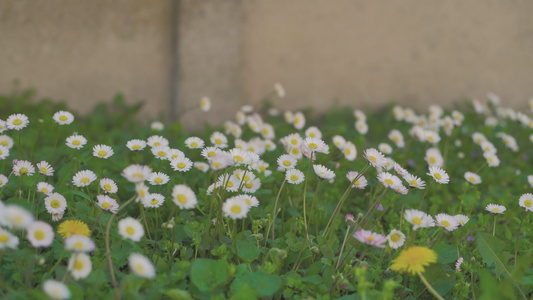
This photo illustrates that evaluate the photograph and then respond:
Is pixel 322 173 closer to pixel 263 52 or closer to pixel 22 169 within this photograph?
pixel 22 169

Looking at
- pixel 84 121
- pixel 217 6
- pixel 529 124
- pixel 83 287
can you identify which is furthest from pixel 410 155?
pixel 84 121

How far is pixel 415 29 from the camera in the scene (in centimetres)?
447

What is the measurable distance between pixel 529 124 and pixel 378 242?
2324 mm

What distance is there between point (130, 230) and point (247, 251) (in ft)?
1.41

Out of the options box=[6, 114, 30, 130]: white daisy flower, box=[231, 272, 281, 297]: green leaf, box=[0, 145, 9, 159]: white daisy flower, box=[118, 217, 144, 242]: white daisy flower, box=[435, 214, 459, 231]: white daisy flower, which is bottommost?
box=[435, 214, 459, 231]: white daisy flower

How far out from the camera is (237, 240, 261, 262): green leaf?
1728mm

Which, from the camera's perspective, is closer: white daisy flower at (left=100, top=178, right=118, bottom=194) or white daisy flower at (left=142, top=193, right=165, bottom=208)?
white daisy flower at (left=142, top=193, right=165, bottom=208)

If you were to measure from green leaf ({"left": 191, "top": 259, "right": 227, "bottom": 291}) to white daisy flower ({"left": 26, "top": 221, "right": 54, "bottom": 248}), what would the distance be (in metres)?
0.40

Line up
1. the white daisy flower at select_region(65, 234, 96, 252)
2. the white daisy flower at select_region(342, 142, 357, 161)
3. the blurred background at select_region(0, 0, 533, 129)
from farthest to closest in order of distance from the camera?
the blurred background at select_region(0, 0, 533, 129), the white daisy flower at select_region(342, 142, 357, 161), the white daisy flower at select_region(65, 234, 96, 252)

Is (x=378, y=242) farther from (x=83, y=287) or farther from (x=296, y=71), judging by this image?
(x=296, y=71)

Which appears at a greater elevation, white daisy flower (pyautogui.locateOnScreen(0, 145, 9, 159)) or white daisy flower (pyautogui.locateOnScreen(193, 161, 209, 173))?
white daisy flower (pyautogui.locateOnScreen(0, 145, 9, 159))

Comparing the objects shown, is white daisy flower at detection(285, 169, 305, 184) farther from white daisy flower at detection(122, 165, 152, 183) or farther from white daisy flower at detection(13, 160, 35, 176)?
white daisy flower at detection(13, 160, 35, 176)

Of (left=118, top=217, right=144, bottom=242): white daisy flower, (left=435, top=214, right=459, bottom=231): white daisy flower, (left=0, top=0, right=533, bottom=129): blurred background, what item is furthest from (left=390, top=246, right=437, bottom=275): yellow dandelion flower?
(left=0, top=0, right=533, bottom=129): blurred background

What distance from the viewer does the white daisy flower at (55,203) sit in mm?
1747
